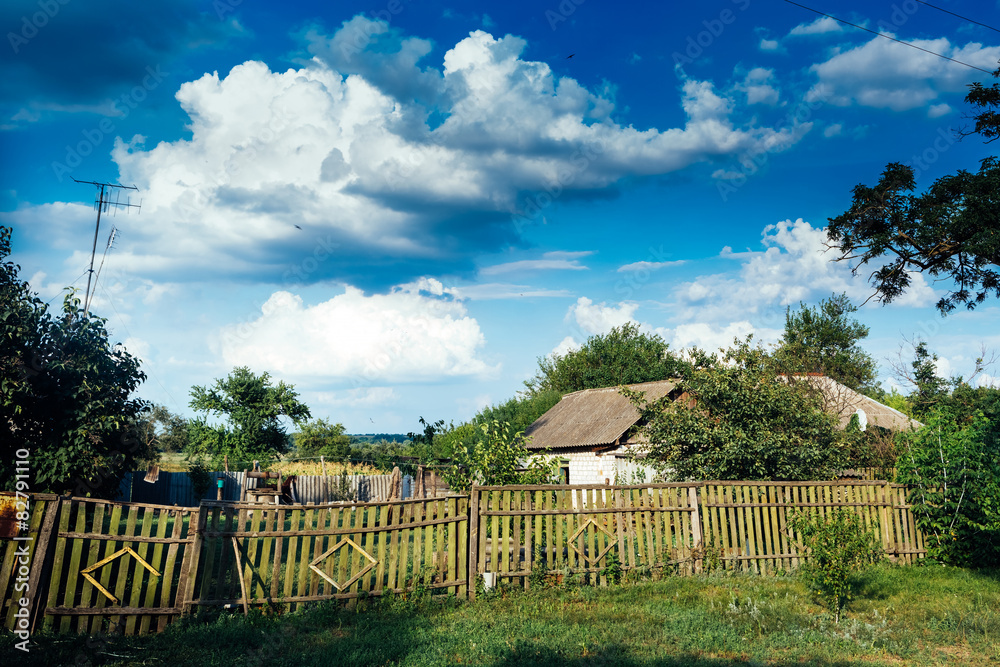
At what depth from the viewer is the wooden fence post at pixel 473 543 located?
8.70 metres

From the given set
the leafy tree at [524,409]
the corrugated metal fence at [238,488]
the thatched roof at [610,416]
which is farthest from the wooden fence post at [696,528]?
the leafy tree at [524,409]

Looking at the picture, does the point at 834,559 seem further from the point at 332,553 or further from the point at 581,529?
the point at 332,553

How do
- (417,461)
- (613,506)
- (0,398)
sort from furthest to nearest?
(417,461), (613,506), (0,398)

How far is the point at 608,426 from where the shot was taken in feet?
80.6

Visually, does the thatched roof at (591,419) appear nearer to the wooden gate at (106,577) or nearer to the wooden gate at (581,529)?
the wooden gate at (581,529)

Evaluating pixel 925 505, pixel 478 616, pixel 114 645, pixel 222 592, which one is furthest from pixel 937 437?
pixel 114 645

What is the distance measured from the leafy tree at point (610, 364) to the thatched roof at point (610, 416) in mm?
13941

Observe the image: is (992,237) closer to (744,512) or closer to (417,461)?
(744,512)

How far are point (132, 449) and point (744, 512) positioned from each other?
34.6 ft

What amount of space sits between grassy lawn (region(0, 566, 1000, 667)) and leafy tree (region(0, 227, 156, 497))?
13.4 ft

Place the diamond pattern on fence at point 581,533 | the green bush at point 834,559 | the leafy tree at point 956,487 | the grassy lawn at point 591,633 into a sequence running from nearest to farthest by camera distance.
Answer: the grassy lawn at point 591,633, the green bush at point 834,559, the diamond pattern on fence at point 581,533, the leafy tree at point 956,487

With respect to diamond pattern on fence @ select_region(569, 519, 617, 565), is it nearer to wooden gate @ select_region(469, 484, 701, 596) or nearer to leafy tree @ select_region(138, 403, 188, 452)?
wooden gate @ select_region(469, 484, 701, 596)

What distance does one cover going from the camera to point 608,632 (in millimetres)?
7090

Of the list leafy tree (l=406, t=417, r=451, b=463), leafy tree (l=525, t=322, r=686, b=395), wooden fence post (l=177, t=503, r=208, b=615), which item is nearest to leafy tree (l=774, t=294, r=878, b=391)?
leafy tree (l=525, t=322, r=686, b=395)
